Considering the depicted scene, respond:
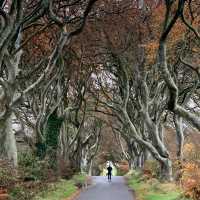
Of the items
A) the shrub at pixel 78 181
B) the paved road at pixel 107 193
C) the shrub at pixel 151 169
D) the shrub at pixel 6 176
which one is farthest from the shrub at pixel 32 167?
the shrub at pixel 151 169

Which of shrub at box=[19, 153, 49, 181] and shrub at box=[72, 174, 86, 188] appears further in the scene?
shrub at box=[72, 174, 86, 188]

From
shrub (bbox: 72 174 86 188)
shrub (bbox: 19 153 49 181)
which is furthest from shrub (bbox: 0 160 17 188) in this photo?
shrub (bbox: 72 174 86 188)

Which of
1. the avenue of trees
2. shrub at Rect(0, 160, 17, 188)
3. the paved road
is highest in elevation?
the avenue of trees

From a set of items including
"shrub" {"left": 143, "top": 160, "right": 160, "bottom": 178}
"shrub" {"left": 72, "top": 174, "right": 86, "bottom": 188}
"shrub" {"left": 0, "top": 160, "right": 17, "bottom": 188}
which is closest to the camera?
"shrub" {"left": 0, "top": 160, "right": 17, "bottom": 188}

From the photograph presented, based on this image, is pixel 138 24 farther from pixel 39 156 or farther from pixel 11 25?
pixel 11 25

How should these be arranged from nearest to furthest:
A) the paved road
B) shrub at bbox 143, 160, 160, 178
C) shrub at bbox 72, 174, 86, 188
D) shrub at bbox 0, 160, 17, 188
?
1. shrub at bbox 0, 160, 17, 188
2. the paved road
3. shrub at bbox 143, 160, 160, 178
4. shrub at bbox 72, 174, 86, 188

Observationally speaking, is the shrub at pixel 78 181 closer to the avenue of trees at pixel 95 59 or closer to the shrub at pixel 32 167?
the avenue of trees at pixel 95 59

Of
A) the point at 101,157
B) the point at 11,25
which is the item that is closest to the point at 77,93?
the point at 11,25

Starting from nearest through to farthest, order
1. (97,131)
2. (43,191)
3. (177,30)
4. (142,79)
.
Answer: (43,191) < (177,30) < (142,79) < (97,131)

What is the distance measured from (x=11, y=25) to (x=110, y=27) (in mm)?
11695

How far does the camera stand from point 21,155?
1046 inches

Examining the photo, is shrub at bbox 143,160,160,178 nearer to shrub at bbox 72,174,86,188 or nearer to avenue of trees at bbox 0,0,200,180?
avenue of trees at bbox 0,0,200,180

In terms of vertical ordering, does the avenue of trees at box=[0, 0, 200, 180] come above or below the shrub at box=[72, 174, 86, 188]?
above

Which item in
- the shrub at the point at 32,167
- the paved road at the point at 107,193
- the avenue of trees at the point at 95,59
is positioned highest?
the avenue of trees at the point at 95,59
